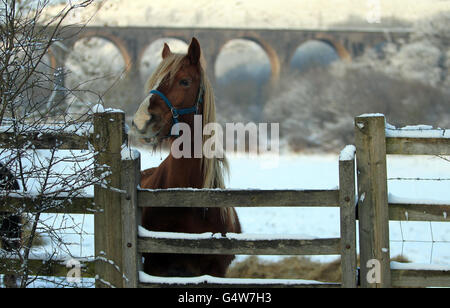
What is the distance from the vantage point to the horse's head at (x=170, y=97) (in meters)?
3.65

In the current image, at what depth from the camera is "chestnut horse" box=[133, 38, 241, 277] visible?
373cm

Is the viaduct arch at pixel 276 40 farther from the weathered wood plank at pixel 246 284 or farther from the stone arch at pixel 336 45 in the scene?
the weathered wood plank at pixel 246 284

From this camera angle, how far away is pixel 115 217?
348 centimetres

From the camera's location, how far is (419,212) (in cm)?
333

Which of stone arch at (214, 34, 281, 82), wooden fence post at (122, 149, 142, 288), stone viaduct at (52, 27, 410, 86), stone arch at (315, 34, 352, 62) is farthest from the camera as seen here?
stone arch at (315, 34, 352, 62)

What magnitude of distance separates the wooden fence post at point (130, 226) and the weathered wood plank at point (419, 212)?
166 cm

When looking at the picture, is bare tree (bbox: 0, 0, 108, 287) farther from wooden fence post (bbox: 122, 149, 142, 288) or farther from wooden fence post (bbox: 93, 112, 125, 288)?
wooden fence post (bbox: 122, 149, 142, 288)

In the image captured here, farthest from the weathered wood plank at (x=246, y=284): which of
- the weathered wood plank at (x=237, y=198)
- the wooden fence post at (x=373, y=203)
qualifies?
the weathered wood plank at (x=237, y=198)

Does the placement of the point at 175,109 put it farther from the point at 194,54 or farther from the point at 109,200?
the point at 109,200

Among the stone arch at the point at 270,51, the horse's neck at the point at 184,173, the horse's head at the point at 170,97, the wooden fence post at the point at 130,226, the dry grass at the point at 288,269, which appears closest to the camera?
the wooden fence post at the point at 130,226

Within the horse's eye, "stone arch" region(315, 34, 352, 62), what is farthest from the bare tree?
"stone arch" region(315, 34, 352, 62)

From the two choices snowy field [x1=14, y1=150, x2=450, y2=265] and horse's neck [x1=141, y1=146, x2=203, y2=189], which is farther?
snowy field [x1=14, y1=150, x2=450, y2=265]
